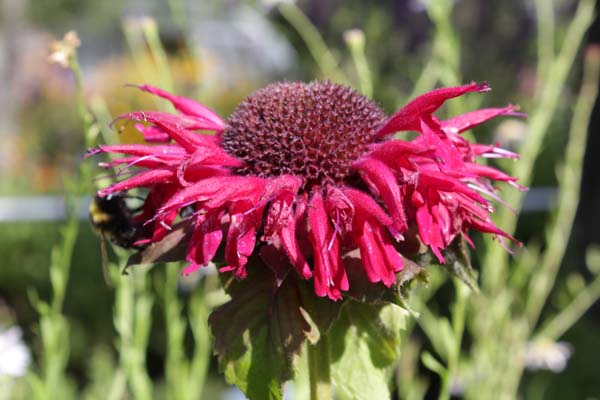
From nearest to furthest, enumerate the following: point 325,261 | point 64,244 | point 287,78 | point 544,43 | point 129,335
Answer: point 325,261 < point 64,244 < point 129,335 < point 544,43 < point 287,78

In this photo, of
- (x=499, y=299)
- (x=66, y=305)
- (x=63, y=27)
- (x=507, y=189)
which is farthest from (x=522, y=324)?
(x=63, y=27)

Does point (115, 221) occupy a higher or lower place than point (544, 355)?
higher

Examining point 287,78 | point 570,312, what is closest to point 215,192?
point 570,312

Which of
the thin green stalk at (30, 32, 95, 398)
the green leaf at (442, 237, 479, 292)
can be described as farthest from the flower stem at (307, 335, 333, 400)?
the thin green stalk at (30, 32, 95, 398)

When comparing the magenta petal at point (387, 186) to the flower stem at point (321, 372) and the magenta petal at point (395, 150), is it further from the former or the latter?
the flower stem at point (321, 372)

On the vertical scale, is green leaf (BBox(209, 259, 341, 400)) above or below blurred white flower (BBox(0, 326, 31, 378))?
above

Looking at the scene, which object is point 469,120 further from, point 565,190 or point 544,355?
point 544,355

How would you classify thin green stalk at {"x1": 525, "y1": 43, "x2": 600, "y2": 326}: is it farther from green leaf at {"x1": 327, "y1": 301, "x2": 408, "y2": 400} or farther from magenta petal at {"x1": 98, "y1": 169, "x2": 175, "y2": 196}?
magenta petal at {"x1": 98, "y1": 169, "x2": 175, "y2": 196}

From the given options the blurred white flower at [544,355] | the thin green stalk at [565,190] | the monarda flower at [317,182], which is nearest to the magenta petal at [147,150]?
the monarda flower at [317,182]

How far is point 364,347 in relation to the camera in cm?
64

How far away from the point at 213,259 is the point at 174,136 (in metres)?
0.11

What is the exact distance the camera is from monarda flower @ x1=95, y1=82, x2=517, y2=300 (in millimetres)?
531

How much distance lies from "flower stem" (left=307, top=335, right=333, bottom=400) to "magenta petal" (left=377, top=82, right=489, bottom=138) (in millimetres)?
195

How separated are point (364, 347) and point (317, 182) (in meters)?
0.16
